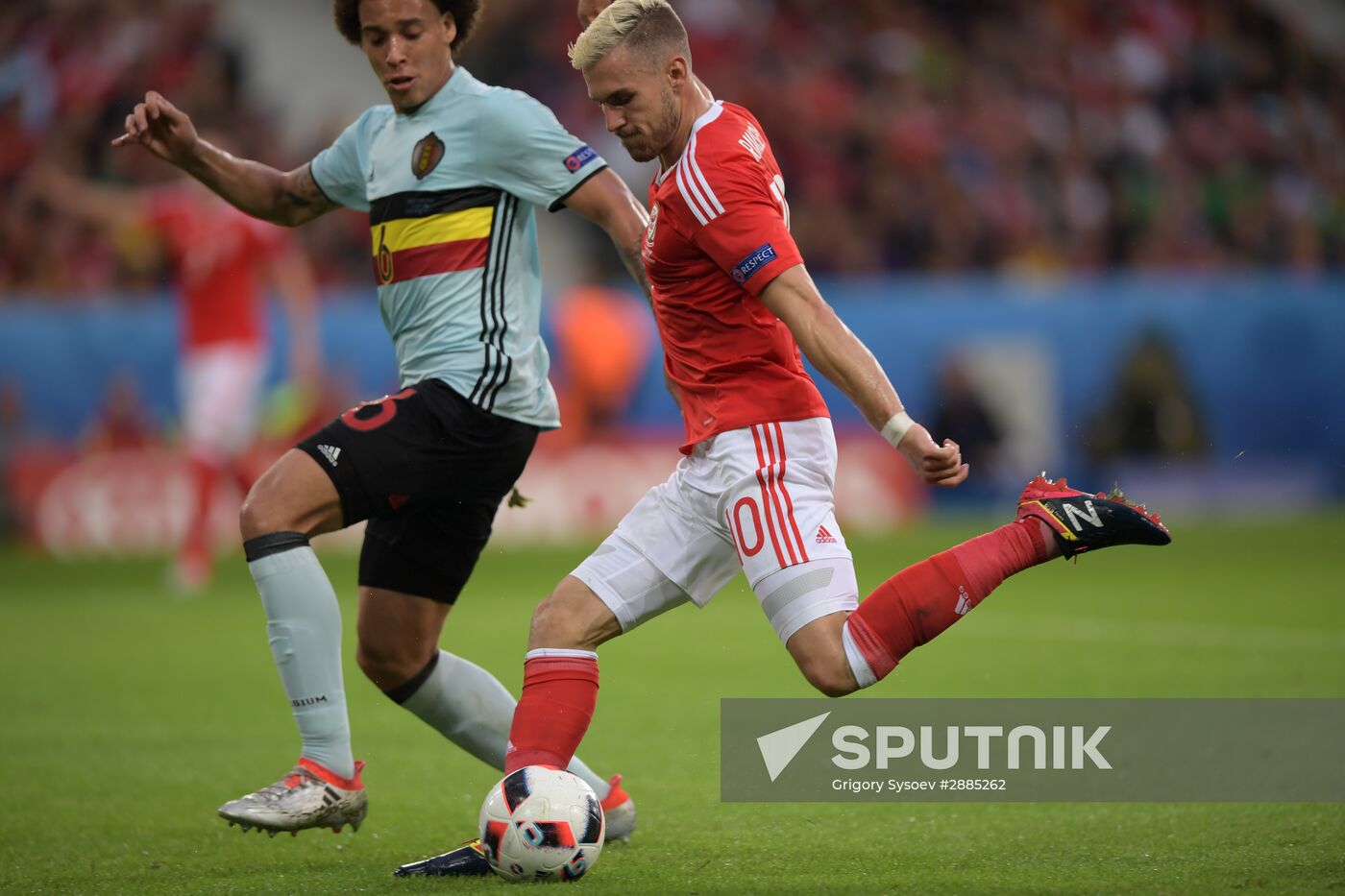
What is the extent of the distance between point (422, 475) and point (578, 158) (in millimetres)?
1001

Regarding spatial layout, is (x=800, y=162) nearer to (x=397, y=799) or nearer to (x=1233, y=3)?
(x=1233, y=3)

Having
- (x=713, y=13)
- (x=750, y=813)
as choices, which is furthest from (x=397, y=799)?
(x=713, y=13)

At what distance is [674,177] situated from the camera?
4.12 meters

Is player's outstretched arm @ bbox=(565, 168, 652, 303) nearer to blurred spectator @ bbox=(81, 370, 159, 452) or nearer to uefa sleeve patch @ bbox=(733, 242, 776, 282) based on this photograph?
uefa sleeve patch @ bbox=(733, 242, 776, 282)

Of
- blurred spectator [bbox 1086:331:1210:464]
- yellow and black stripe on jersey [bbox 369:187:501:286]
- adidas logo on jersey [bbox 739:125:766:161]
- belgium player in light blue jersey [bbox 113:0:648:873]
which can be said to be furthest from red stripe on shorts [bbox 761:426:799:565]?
blurred spectator [bbox 1086:331:1210:464]

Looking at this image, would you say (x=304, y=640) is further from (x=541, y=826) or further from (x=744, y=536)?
(x=744, y=536)

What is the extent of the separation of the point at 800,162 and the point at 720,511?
1319cm

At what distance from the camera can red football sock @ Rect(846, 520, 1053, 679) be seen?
159 inches

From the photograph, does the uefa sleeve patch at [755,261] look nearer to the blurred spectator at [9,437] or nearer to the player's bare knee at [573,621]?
the player's bare knee at [573,621]

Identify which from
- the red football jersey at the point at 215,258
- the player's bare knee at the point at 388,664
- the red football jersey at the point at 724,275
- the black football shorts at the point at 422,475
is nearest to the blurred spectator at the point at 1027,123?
the red football jersey at the point at 215,258

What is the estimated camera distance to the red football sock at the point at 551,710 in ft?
13.6

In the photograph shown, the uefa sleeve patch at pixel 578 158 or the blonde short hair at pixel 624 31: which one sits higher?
the blonde short hair at pixel 624 31

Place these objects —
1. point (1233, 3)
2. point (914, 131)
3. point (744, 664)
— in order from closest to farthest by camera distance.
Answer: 1. point (744, 664)
2. point (914, 131)
3. point (1233, 3)

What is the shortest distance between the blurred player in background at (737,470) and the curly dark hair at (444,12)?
34.3 inches
